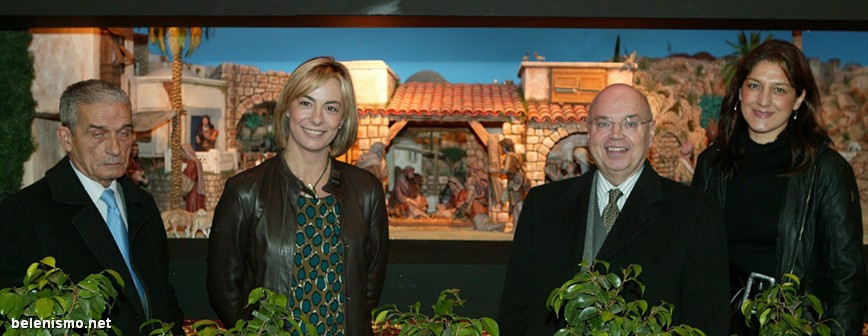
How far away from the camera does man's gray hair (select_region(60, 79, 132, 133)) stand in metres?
2.29

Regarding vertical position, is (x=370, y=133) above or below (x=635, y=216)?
above

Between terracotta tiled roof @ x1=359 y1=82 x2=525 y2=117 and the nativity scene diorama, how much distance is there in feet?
0.05

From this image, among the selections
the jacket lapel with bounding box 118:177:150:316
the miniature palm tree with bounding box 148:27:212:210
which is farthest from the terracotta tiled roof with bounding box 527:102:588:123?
the jacket lapel with bounding box 118:177:150:316

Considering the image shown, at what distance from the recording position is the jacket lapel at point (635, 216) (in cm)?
214

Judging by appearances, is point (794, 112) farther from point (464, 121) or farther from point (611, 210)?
point (464, 121)

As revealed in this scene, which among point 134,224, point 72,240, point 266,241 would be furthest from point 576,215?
point 72,240

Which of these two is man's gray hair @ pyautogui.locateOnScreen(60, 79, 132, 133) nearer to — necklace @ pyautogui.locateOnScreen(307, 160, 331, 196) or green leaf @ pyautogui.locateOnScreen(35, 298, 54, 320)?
necklace @ pyautogui.locateOnScreen(307, 160, 331, 196)

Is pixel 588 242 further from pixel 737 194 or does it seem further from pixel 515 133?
pixel 515 133

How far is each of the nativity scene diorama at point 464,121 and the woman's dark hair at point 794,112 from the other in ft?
19.7

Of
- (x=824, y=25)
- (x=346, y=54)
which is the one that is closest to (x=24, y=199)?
(x=824, y=25)

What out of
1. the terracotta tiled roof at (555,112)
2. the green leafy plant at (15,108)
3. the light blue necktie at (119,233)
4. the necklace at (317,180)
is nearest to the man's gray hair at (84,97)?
the light blue necktie at (119,233)

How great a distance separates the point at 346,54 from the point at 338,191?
631 cm

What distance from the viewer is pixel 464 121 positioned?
9664 millimetres

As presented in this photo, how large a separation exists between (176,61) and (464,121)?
369 cm
